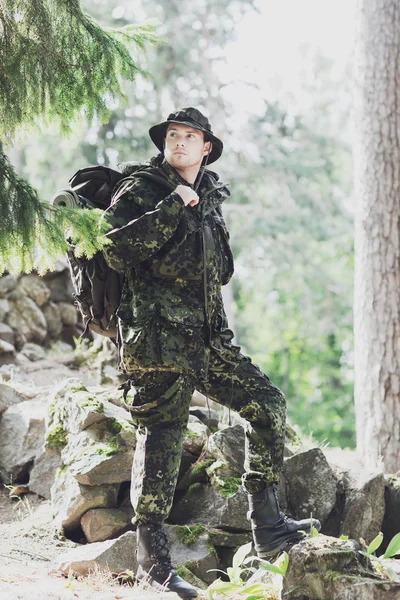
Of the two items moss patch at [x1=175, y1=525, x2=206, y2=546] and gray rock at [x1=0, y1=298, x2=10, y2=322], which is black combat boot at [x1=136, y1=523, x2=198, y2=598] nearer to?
moss patch at [x1=175, y1=525, x2=206, y2=546]

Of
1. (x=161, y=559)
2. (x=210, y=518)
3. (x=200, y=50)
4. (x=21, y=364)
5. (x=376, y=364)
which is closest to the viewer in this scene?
(x=161, y=559)

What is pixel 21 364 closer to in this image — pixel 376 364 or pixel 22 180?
pixel 376 364

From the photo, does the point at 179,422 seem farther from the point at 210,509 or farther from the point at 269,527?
the point at 210,509

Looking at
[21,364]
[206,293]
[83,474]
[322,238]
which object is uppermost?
[322,238]

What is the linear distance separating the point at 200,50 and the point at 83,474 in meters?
14.8

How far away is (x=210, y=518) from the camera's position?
4.93 m

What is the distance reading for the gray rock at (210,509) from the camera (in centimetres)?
487

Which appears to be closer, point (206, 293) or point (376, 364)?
point (206, 293)

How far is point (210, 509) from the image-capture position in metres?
4.98

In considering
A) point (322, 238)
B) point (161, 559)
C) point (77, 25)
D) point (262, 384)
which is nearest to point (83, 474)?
point (161, 559)

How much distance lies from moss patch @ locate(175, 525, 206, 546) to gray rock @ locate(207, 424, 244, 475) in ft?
1.80

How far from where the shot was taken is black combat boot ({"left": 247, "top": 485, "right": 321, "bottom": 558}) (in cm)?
403

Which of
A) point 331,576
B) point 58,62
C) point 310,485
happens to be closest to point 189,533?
point 310,485

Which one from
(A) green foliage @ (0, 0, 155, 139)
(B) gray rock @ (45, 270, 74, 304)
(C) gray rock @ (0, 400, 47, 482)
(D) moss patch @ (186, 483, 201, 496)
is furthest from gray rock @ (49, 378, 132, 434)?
(B) gray rock @ (45, 270, 74, 304)
